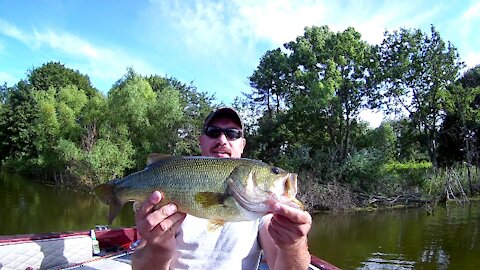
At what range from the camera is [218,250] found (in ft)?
10.2

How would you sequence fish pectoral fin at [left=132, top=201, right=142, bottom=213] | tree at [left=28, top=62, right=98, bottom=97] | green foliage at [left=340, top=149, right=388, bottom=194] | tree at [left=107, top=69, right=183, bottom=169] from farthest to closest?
tree at [left=28, top=62, right=98, bottom=97] < tree at [left=107, top=69, right=183, bottom=169] < green foliage at [left=340, top=149, right=388, bottom=194] < fish pectoral fin at [left=132, top=201, right=142, bottom=213]

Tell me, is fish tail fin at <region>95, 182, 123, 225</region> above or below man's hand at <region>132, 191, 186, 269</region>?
above

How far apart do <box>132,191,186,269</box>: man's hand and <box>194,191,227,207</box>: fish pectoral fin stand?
0.16 m

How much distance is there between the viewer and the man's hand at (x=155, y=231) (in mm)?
2453

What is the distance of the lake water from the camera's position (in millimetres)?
15938

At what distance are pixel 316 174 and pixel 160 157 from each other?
1035 inches

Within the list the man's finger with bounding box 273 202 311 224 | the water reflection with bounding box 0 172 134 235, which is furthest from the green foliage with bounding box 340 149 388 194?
the man's finger with bounding box 273 202 311 224

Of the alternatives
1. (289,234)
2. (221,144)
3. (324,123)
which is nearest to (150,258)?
(289,234)

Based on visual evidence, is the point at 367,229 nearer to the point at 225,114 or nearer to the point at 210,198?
the point at 225,114

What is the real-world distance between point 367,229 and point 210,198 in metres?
20.5

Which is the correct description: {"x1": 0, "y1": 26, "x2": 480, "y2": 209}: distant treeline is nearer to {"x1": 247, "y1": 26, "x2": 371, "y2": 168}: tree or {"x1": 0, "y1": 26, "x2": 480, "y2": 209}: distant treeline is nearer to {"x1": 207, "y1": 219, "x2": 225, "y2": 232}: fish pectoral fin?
{"x1": 247, "y1": 26, "x2": 371, "y2": 168}: tree

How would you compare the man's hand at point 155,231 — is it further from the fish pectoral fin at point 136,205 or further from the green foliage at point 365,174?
the green foliage at point 365,174

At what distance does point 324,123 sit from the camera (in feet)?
111

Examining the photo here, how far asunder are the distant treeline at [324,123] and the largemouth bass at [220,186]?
24037 mm
